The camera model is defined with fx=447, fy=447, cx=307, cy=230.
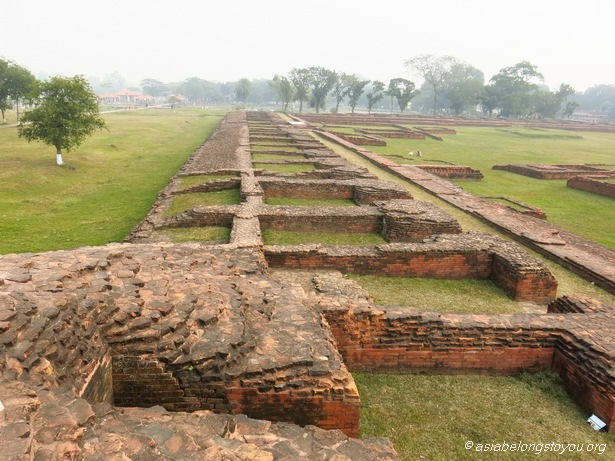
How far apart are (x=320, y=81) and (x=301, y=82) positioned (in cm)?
290

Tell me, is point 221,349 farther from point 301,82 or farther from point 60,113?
point 301,82

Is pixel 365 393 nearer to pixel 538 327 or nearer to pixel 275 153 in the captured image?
pixel 538 327

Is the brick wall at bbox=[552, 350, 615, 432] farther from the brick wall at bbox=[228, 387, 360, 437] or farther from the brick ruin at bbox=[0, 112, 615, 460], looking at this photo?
the brick wall at bbox=[228, 387, 360, 437]

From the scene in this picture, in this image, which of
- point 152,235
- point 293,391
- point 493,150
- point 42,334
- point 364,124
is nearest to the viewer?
point 42,334

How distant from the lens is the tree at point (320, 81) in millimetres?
58062

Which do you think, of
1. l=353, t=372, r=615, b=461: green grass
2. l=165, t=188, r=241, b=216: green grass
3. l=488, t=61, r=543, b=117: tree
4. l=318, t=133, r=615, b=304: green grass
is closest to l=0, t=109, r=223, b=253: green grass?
l=165, t=188, r=241, b=216: green grass

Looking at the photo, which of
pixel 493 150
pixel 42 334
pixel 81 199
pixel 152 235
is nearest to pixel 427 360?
pixel 42 334

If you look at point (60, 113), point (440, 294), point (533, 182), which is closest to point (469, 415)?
point (440, 294)

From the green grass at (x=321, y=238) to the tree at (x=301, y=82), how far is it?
5361 cm

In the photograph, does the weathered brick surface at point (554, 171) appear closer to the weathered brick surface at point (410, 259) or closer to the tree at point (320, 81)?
the weathered brick surface at point (410, 259)

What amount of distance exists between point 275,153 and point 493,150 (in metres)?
14.5

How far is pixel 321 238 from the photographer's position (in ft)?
27.8

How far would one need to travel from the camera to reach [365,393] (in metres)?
4.11

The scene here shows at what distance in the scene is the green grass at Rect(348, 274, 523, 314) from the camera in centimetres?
581
